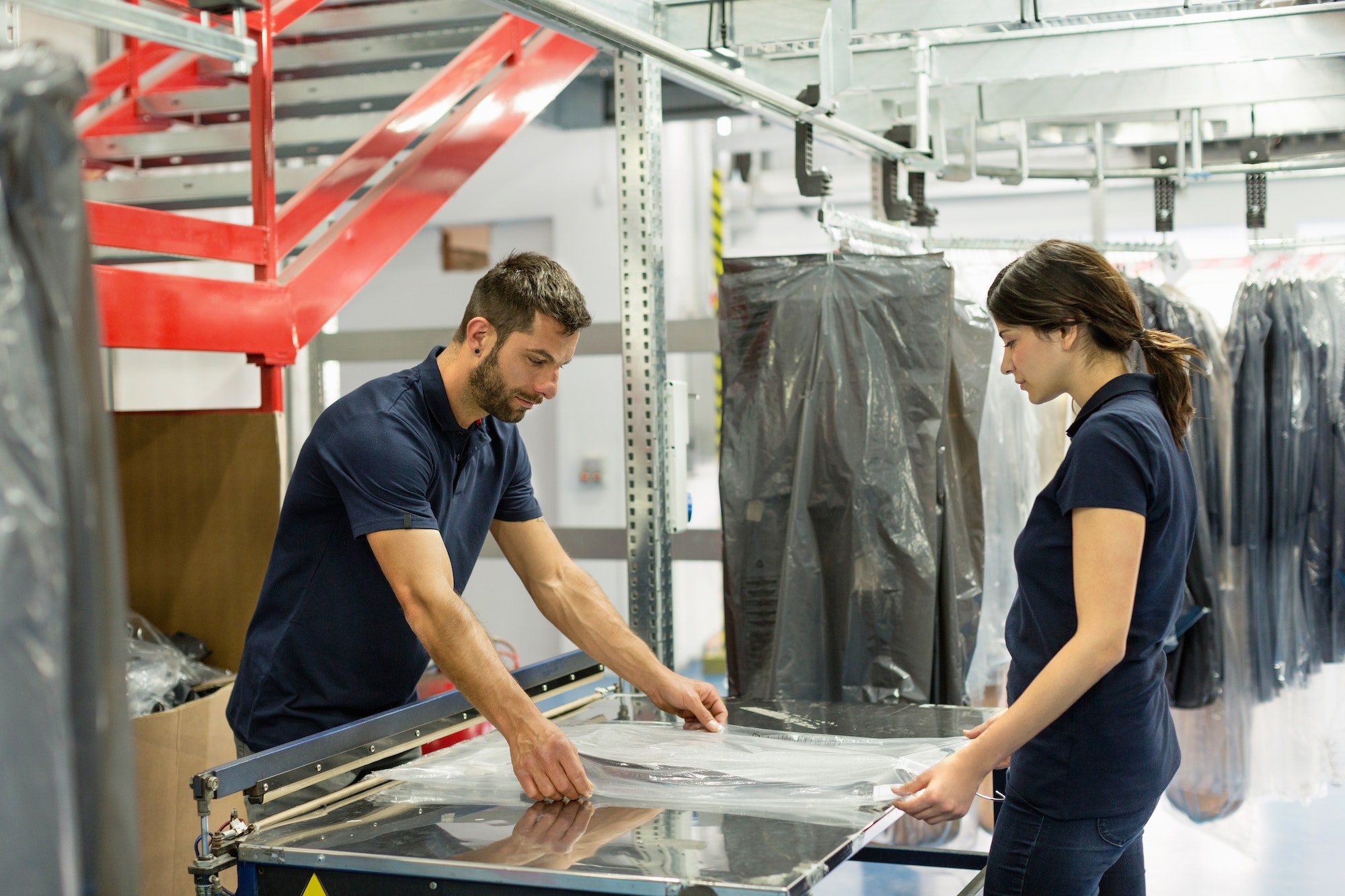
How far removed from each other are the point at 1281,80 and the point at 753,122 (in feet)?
19.5

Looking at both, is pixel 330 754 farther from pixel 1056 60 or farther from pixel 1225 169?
pixel 1225 169

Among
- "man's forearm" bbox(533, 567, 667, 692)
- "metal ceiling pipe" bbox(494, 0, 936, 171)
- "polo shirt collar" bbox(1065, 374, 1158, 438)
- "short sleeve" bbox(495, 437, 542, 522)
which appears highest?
"metal ceiling pipe" bbox(494, 0, 936, 171)

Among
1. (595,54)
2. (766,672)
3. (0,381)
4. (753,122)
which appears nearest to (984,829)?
(766,672)

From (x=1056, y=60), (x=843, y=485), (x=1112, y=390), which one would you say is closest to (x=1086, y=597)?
(x=1112, y=390)

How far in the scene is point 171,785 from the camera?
315 cm

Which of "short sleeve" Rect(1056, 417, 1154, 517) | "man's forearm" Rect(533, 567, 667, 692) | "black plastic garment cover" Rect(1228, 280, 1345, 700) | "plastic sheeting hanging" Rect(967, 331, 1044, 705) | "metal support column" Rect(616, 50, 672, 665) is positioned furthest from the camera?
"black plastic garment cover" Rect(1228, 280, 1345, 700)

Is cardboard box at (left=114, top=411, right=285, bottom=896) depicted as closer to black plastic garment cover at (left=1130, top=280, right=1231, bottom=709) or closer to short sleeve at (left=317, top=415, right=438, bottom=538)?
short sleeve at (left=317, top=415, right=438, bottom=538)

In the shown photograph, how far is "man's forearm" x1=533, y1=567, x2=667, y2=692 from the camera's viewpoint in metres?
2.64

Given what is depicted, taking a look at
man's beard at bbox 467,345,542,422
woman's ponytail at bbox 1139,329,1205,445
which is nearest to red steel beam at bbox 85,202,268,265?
man's beard at bbox 467,345,542,422

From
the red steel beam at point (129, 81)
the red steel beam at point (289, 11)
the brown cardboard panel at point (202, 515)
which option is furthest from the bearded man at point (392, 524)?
the red steel beam at point (129, 81)

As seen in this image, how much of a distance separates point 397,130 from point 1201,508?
3.15 meters

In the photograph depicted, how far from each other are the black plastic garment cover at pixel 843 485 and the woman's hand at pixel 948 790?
149 centimetres

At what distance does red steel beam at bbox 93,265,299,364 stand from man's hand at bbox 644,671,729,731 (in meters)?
1.40

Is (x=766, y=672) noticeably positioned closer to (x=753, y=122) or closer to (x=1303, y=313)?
(x=1303, y=313)
